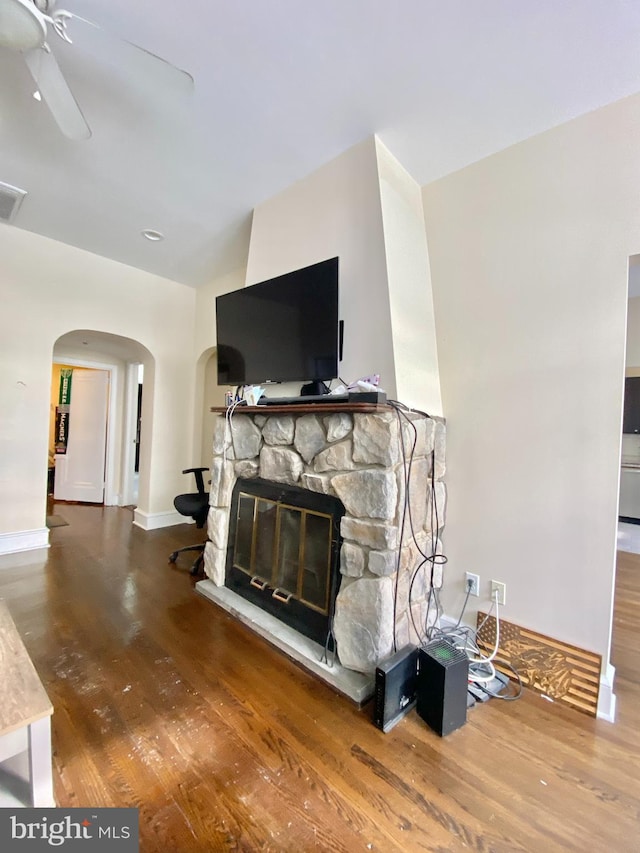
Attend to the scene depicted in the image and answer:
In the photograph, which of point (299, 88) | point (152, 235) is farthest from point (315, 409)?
point (152, 235)

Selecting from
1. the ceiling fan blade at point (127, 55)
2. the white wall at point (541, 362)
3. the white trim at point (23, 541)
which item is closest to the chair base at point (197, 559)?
the white trim at point (23, 541)

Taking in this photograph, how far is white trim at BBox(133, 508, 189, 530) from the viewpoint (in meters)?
3.92

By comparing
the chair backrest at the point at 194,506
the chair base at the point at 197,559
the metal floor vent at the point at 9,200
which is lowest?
the chair base at the point at 197,559

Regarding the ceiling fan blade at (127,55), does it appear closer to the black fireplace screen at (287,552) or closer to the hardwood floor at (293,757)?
the black fireplace screen at (287,552)

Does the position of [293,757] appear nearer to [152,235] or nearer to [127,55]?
[127,55]

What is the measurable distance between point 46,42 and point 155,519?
3751 mm

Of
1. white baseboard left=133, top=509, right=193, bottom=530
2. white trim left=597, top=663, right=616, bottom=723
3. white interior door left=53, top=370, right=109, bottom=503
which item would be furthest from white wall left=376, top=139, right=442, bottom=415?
white interior door left=53, top=370, right=109, bottom=503

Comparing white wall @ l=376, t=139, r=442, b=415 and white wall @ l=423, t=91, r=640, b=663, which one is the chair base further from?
white wall @ l=376, t=139, r=442, b=415

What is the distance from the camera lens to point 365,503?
166cm

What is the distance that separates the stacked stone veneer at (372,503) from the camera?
1603mm

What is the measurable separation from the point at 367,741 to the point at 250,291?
2.45 meters

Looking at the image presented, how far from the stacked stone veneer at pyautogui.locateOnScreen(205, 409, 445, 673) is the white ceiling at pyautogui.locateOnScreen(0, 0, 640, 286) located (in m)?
1.54

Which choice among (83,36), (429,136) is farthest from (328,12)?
(83,36)

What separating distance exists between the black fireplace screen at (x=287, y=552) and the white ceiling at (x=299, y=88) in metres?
2.01
